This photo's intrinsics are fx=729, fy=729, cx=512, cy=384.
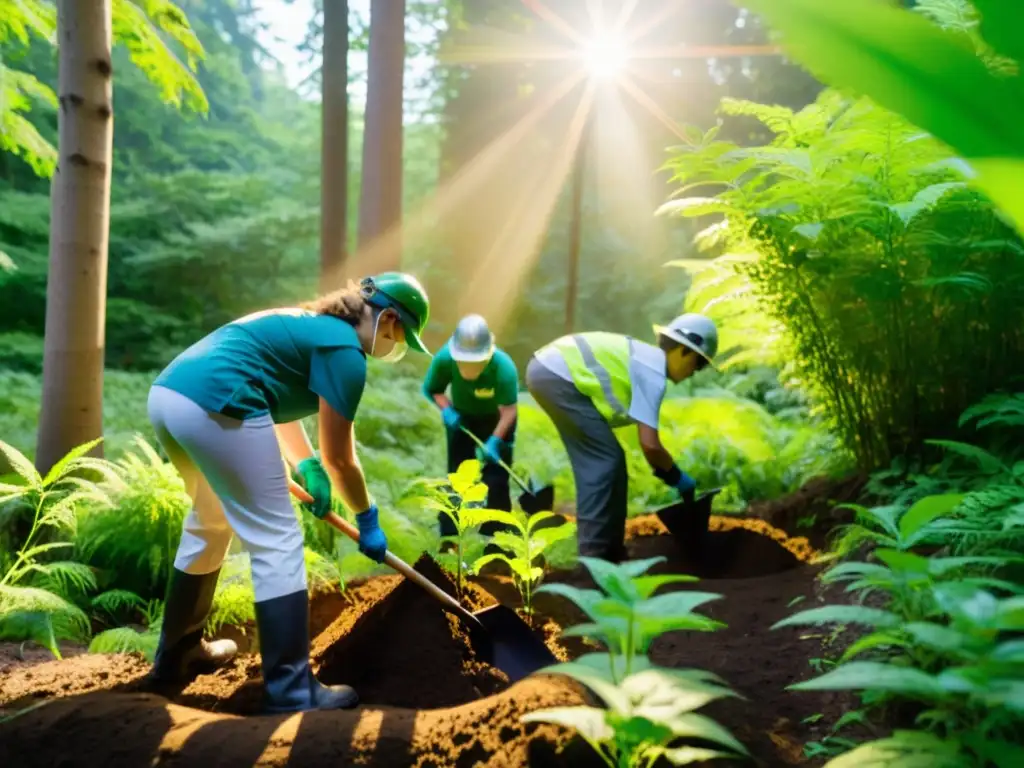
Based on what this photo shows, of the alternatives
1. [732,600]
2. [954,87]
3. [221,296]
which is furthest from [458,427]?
[221,296]

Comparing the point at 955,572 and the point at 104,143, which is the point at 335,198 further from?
the point at 955,572

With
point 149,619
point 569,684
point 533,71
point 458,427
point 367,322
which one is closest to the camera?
point 569,684

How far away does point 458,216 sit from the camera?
49.8 feet

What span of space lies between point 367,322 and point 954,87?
245 cm

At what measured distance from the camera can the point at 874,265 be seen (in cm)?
430

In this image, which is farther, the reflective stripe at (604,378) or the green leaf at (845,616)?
the reflective stripe at (604,378)

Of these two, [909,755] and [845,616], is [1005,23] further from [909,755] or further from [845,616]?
[909,755]

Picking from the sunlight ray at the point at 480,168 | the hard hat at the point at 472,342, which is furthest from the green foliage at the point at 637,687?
the sunlight ray at the point at 480,168

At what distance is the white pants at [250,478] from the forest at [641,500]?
0.04 m

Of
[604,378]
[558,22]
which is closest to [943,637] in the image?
[604,378]

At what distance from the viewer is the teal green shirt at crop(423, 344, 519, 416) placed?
5688 mm

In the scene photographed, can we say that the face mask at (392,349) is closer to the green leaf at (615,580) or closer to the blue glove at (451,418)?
the green leaf at (615,580)

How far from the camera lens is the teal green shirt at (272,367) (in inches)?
110

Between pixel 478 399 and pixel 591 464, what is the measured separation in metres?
1.23
